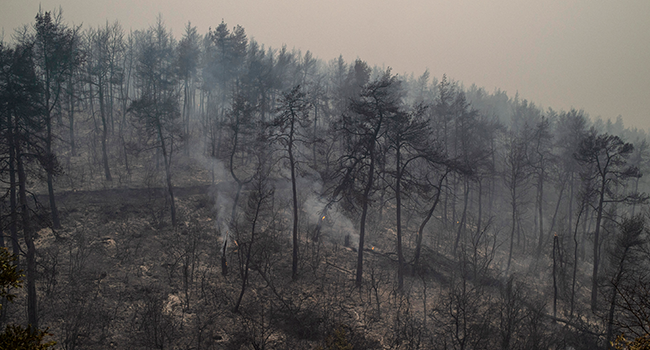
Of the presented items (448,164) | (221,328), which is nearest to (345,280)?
(221,328)

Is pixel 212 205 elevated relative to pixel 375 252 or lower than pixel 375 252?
elevated

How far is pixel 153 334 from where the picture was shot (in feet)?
41.3

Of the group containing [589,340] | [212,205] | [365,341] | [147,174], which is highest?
[147,174]

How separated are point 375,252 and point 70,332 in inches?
660

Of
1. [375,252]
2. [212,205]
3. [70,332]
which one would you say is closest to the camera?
[70,332]

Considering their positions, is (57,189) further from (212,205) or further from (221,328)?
(221,328)

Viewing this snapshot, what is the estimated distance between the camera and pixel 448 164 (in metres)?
16.0

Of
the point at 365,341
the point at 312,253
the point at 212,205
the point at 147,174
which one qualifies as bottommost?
the point at 365,341

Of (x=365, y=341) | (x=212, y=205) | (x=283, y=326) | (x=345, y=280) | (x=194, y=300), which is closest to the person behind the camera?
(x=365, y=341)

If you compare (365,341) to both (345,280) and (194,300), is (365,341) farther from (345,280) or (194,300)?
(194,300)

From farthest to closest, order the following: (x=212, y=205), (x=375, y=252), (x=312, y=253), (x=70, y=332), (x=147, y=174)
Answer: (x=147, y=174) < (x=212, y=205) < (x=375, y=252) < (x=312, y=253) < (x=70, y=332)

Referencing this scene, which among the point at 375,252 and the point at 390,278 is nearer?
the point at 390,278

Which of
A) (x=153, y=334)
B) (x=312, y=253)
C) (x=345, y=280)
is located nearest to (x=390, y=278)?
(x=345, y=280)

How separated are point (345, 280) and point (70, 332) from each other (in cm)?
1222
